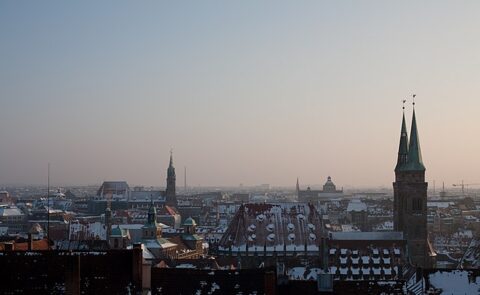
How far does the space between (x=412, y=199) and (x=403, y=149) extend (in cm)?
757

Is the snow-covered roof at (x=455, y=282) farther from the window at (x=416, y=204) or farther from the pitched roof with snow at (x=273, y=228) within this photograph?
the pitched roof with snow at (x=273, y=228)

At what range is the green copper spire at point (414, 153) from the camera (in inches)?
3649

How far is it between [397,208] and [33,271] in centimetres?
6380

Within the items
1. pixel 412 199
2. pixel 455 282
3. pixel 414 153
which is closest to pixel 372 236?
pixel 412 199

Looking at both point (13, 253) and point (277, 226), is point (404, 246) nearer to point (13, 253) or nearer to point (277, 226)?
point (277, 226)

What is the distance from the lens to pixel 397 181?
93938mm

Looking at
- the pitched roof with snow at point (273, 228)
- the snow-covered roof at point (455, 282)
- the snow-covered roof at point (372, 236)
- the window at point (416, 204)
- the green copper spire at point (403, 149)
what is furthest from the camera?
the pitched roof with snow at point (273, 228)

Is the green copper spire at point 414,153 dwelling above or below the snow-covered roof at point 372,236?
above

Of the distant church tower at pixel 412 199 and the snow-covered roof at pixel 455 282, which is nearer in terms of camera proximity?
the snow-covered roof at pixel 455 282

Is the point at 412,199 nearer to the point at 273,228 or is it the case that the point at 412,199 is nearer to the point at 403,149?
the point at 403,149

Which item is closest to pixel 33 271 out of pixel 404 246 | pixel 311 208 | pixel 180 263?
pixel 180 263

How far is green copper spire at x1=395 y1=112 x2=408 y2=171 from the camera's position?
94.4 meters

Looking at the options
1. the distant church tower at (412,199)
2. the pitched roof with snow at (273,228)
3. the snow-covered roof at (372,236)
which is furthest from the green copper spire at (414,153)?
the pitched roof with snow at (273,228)

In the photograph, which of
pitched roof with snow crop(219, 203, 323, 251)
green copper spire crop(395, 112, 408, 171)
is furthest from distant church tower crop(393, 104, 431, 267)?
pitched roof with snow crop(219, 203, 323, 251)
